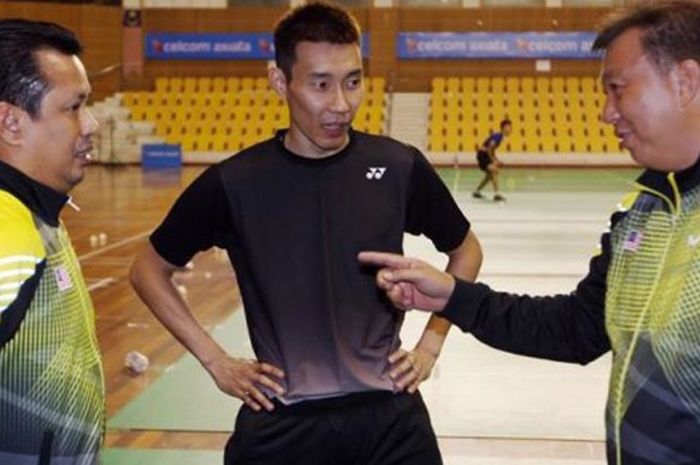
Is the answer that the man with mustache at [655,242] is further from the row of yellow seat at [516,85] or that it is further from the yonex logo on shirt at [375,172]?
the row of yellow seat at [516,85]

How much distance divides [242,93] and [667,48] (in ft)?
92.4

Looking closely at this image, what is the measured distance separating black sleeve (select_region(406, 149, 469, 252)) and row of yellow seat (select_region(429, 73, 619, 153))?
2483 centimetres

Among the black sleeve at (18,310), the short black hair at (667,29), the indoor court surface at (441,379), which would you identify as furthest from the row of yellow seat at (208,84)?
the black sleeve at (18,310)

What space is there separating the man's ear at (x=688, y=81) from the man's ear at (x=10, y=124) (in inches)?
58.9

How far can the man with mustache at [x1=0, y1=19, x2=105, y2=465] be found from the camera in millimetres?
2121

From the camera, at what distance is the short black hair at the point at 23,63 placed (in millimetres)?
2252

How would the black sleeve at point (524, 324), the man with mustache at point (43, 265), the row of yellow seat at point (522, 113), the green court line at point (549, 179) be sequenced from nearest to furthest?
1. the man with mustache at point (43, 265)
2. the black sleeve at point (524, 324)
3. the green court line at point (549, 179)
4. the row of yellow seat at point (522, 113)

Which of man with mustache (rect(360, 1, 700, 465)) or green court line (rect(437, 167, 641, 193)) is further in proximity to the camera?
green court line (rect(437, 167, 641, 193))

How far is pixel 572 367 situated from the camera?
A: 7.21 meters

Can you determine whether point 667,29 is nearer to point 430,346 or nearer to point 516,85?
point 430,346

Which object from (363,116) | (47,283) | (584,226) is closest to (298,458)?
(47,283)

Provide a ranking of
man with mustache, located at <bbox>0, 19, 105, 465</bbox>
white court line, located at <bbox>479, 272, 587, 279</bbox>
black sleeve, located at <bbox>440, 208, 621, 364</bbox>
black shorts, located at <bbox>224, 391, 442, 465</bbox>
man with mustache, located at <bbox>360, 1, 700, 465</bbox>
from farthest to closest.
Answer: white court line, located at <bbox>479, 272, 587, 279</bbox> → black shorts, located at <bbox>224, 391, 442, 465</bbox> → black sleeve, located at <bbox>440, 208, 621, 364</bbox> → man with mustache, located at <bbox>0, 19, 105, 465</bbox> → man with mustache, located at <bbox>360, 1, 700, 465</bbox>

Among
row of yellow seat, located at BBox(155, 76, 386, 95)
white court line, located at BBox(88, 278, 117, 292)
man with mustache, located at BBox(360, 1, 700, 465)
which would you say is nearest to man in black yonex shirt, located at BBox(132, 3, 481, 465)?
man with mustache, located at BBox(360, 1, 700, 465)

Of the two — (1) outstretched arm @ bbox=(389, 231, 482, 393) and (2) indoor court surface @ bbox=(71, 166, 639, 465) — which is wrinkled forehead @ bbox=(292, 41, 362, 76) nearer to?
(2) indoor court surface @ bbox=(71, 166, 639, 465)
